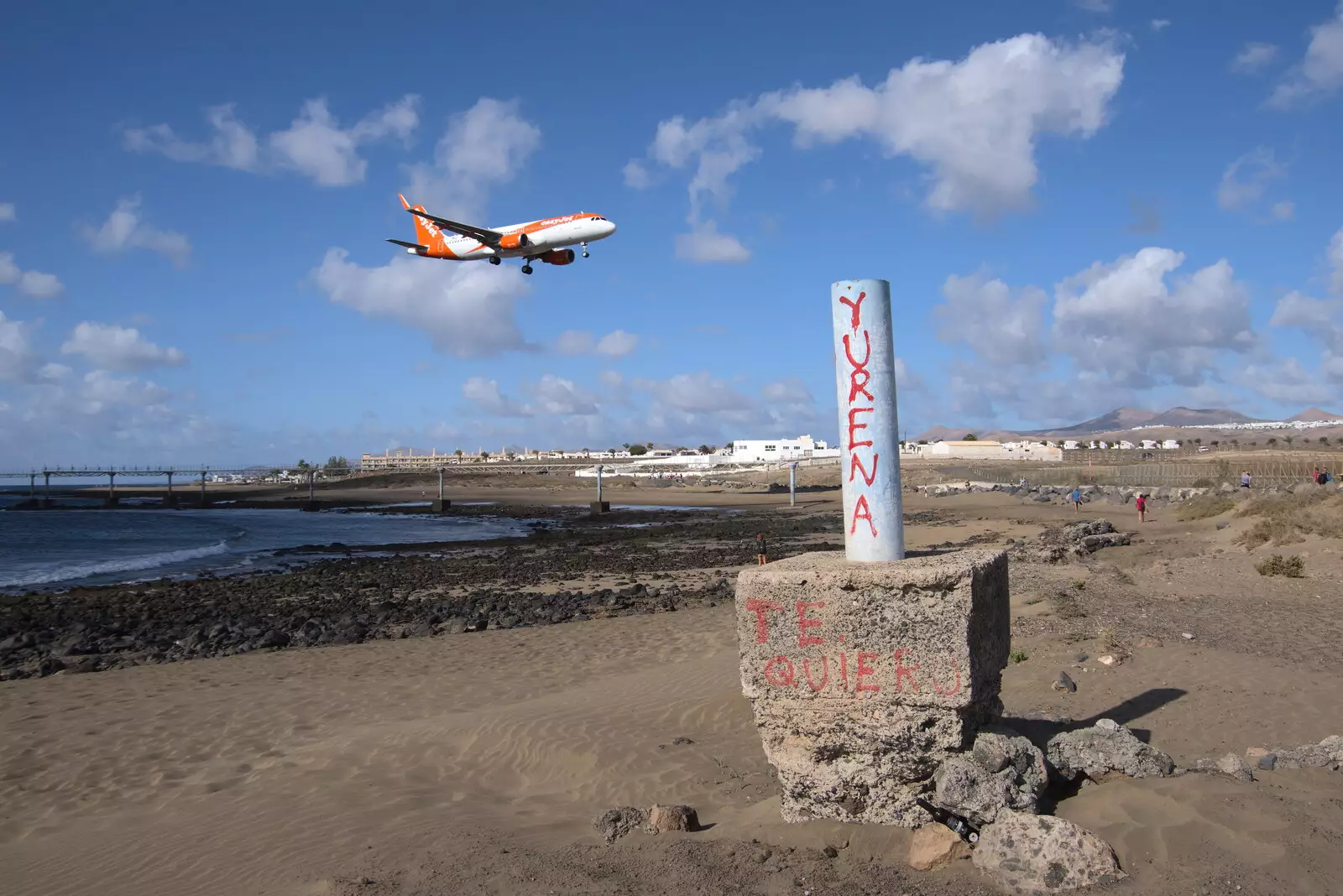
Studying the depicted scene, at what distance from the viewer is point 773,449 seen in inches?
5576

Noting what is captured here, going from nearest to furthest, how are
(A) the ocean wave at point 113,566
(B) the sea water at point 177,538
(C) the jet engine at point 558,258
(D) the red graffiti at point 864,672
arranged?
(D) the red graffiti at point 864,672
(A) the ocean wave at point 113,566
(B) the sea water at point 177,538
(C) the jet engine at point 558,258

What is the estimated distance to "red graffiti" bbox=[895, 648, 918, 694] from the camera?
4.99 meters

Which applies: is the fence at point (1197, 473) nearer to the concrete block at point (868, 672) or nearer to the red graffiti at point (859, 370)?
the red graffiti at point (859, 370)

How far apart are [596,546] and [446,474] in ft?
345

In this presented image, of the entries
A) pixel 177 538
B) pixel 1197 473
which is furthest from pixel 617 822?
pixel 1197 473

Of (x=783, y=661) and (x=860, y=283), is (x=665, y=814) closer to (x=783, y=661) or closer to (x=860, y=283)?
(x=783, y=661)

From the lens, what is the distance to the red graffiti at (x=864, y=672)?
5.06m

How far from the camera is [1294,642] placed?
9.64 meters

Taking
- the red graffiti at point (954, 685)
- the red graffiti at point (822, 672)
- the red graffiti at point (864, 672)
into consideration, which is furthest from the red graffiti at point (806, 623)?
the red graffiti at point (954, 685)

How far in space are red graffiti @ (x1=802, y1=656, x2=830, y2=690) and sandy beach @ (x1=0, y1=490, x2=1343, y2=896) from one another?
0.78m

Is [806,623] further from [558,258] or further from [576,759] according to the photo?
[558,258]

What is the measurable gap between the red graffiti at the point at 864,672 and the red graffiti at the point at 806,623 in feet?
0.75

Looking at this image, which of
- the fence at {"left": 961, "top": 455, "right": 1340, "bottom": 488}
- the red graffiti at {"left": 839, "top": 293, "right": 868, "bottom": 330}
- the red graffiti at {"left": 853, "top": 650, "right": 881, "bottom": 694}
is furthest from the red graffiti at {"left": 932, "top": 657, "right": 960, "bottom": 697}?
the fence at {"left": 961, "top": 455, "right": 1340, "bottom": 488}

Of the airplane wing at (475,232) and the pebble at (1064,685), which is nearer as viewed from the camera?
the pebble at (1064,685)
